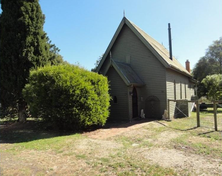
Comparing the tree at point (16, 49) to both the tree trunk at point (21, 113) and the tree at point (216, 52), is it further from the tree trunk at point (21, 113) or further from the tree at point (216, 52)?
the tree at point (216, 52)

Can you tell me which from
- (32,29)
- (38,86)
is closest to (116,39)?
(32,29)

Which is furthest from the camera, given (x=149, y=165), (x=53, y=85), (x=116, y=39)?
(x=116, y=39)

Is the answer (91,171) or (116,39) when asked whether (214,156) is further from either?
(116,39)

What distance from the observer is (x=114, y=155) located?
5215mm

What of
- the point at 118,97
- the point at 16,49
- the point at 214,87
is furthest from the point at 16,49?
the point at 214,87

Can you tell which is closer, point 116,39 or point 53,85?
point 53,85

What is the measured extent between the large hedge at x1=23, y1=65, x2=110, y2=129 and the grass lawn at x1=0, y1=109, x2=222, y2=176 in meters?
1.37

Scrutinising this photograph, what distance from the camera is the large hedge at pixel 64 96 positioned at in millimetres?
8117

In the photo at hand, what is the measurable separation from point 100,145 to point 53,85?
12.4ft

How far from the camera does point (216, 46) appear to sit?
42.5 metres

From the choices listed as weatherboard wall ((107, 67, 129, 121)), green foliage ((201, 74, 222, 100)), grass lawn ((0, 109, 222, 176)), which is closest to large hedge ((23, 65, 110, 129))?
grass lawn ((0, 109, 222, 176))

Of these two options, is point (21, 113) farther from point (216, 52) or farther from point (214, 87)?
point (216, 52)

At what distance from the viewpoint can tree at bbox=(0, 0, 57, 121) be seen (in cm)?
1013

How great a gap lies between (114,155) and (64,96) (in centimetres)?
410
